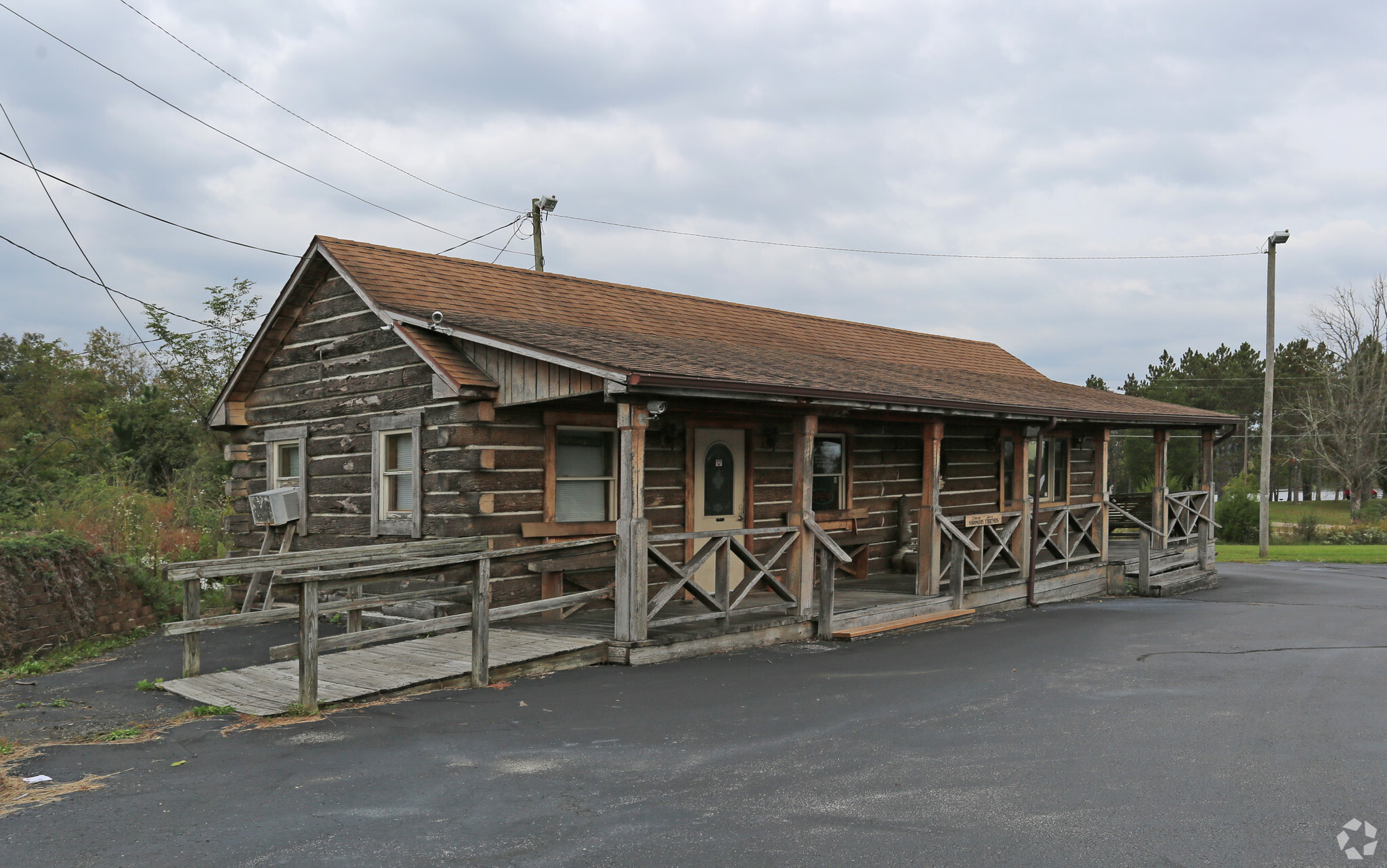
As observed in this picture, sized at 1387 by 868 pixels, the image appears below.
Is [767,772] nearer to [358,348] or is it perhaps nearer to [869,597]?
[869,597]

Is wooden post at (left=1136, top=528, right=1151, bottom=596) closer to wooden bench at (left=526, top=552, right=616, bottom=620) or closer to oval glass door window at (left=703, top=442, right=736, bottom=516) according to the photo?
oval glass door window at (left=703, top=442, right=736, bottom=516)

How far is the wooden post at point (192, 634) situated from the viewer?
27.1ft

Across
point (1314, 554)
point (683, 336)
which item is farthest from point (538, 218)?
point (1314, 554)

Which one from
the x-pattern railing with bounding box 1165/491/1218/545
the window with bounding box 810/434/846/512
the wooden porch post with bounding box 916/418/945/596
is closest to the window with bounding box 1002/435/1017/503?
the x-pattern railing with bounding box 1165/491/1218/545

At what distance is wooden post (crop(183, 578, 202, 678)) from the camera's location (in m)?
8.27

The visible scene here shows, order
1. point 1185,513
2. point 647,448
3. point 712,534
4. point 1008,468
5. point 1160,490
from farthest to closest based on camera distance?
point 1185,513, point 1160,490, point 1008,468, point 647,448, point 712,534

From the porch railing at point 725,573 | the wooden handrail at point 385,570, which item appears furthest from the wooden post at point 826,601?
the wooden handrail at point 385,570

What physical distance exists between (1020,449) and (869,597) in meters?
4.22

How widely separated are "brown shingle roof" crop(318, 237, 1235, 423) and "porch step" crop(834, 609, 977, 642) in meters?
2.64

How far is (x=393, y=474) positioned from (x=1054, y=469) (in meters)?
12.6

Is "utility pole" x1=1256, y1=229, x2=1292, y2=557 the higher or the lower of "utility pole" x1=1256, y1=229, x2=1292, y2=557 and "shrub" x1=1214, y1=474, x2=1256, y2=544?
the higher

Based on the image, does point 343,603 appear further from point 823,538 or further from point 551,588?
point 823,538

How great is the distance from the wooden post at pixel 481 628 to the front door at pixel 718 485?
421 cm

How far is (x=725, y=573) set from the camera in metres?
9.94
